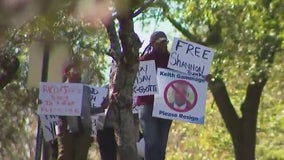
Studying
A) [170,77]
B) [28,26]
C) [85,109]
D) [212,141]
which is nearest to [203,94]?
[170,77]

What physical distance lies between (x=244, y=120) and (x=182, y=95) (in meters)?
12.2

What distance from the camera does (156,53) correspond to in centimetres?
963

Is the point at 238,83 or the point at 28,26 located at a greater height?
the point at 238,83

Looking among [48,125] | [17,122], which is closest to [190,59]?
[48,125]

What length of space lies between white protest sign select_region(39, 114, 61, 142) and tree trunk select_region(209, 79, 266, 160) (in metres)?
9.67

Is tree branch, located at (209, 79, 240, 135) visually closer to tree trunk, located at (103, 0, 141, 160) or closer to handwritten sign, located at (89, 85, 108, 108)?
handwritten sign, located at (89, 85, 108, 108)

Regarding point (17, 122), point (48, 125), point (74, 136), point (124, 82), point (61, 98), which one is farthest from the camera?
point (17, 122)

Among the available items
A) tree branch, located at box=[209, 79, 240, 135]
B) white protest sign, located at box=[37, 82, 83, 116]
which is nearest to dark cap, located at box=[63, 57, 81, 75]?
white protest sign, located at box=[37, 82, 83, 116]

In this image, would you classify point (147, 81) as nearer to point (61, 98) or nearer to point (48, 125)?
point (61, 98)

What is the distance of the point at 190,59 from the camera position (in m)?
10.1

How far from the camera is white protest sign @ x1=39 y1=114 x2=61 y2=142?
11641mm

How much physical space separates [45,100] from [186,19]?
7.62 meters

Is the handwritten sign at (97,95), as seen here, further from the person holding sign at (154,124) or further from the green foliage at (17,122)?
the green foliage at (17,122)

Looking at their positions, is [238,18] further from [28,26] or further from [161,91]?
[28,26]
